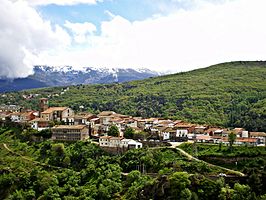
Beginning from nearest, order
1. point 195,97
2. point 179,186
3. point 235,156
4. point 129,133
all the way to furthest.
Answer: point 179,186 < point 235,156 < point 129,133 < point 195,97

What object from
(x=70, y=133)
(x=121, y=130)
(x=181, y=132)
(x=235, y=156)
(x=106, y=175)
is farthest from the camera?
(x=121, y=130)

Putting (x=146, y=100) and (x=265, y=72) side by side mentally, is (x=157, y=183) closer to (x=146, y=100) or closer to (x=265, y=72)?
(x=146, y=100)

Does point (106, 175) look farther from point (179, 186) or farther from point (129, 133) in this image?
point (129, 133)

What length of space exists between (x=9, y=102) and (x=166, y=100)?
62067 mm

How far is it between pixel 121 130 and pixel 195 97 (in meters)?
44.1

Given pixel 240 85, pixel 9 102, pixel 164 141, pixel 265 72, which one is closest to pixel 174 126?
pixel 164 141

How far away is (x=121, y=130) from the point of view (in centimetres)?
8269

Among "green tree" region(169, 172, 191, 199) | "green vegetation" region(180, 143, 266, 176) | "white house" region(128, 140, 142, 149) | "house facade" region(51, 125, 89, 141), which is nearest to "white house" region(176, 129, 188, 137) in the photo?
"green vegetation" region(180, 143, 266, 176)

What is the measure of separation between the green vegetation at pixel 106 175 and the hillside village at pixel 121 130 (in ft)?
10.6

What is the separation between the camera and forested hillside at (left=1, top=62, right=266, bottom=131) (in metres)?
99.6

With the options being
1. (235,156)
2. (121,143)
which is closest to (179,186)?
(235,156)

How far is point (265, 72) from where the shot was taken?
478ft

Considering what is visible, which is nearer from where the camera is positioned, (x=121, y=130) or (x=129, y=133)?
(x=129, y=133)

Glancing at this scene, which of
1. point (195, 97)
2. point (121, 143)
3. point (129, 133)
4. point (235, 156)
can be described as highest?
point (195, 97)
